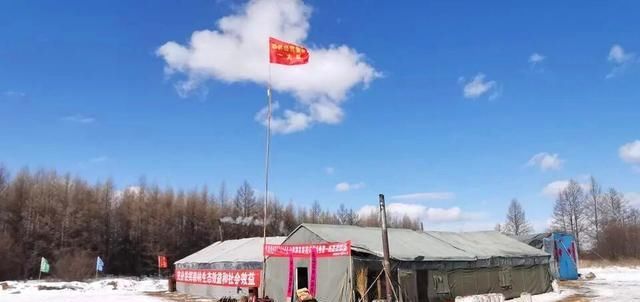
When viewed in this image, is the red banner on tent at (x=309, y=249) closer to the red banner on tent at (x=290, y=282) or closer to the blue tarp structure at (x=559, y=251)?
the red banner on tent at (x=290, y=282)

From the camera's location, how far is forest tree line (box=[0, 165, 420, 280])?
153ft

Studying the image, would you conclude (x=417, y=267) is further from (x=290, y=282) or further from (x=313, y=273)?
(x=290, y=282)

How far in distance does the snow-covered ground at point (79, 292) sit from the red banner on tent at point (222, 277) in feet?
8.39

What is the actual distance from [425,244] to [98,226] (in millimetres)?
41242

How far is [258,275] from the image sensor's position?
23812 mm

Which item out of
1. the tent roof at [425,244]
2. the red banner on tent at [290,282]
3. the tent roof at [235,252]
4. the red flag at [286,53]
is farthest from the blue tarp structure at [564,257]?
the red flag at [286,53]

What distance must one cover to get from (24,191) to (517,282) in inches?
1835

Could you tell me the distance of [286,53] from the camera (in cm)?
1969

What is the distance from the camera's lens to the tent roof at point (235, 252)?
2545 centimetres

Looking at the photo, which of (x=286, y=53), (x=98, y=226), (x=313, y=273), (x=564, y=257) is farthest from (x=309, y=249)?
(x=98, y=226)

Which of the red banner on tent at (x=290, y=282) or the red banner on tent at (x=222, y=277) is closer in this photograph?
the red banner on tent at (x=290, y=282)

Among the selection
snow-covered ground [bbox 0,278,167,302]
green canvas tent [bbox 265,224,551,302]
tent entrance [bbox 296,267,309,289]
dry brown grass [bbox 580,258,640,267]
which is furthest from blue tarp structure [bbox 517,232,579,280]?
snow-covered ground [bbox 0,278,167,302]

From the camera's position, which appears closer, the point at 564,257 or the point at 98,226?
the point at 564,257

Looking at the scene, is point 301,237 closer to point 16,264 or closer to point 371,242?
point 371,242
